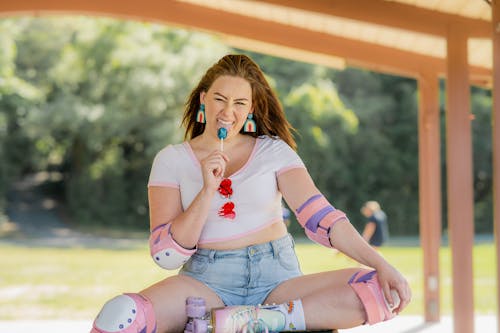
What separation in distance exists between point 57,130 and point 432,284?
15.5 metres

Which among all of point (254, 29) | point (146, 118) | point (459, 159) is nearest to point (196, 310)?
point (459, 159)

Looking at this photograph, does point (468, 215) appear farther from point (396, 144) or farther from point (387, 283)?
point (396, 144)

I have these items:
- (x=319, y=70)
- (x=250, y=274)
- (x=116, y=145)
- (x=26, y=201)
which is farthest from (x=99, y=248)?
(x=250, y=274)

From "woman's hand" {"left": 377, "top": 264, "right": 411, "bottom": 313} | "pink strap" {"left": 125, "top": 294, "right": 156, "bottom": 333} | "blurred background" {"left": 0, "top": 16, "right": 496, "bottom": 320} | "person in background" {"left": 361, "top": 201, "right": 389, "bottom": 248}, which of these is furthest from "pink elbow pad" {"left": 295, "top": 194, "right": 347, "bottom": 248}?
"blurred background" {"left": 0, "top": 16, "right": 496, "bottom": 320}

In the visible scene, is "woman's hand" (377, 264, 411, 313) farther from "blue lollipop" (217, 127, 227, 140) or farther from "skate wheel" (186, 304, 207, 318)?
"blue lollipop" (217, 127, 227, 140)

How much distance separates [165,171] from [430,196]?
4496mm

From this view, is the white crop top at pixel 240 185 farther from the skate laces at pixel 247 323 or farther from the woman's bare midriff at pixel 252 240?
the skate laces at pixel 247 323

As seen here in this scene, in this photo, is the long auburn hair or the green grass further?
the green grass

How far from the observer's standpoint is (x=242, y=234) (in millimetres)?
2449

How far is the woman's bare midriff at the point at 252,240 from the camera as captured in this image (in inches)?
96.3

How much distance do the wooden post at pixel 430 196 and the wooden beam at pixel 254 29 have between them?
1.07 ft

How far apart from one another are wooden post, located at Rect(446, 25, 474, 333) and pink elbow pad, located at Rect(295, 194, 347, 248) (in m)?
2.29

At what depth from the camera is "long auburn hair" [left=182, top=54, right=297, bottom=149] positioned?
2.57 metres

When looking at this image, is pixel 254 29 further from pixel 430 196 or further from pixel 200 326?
pixel 200 326
